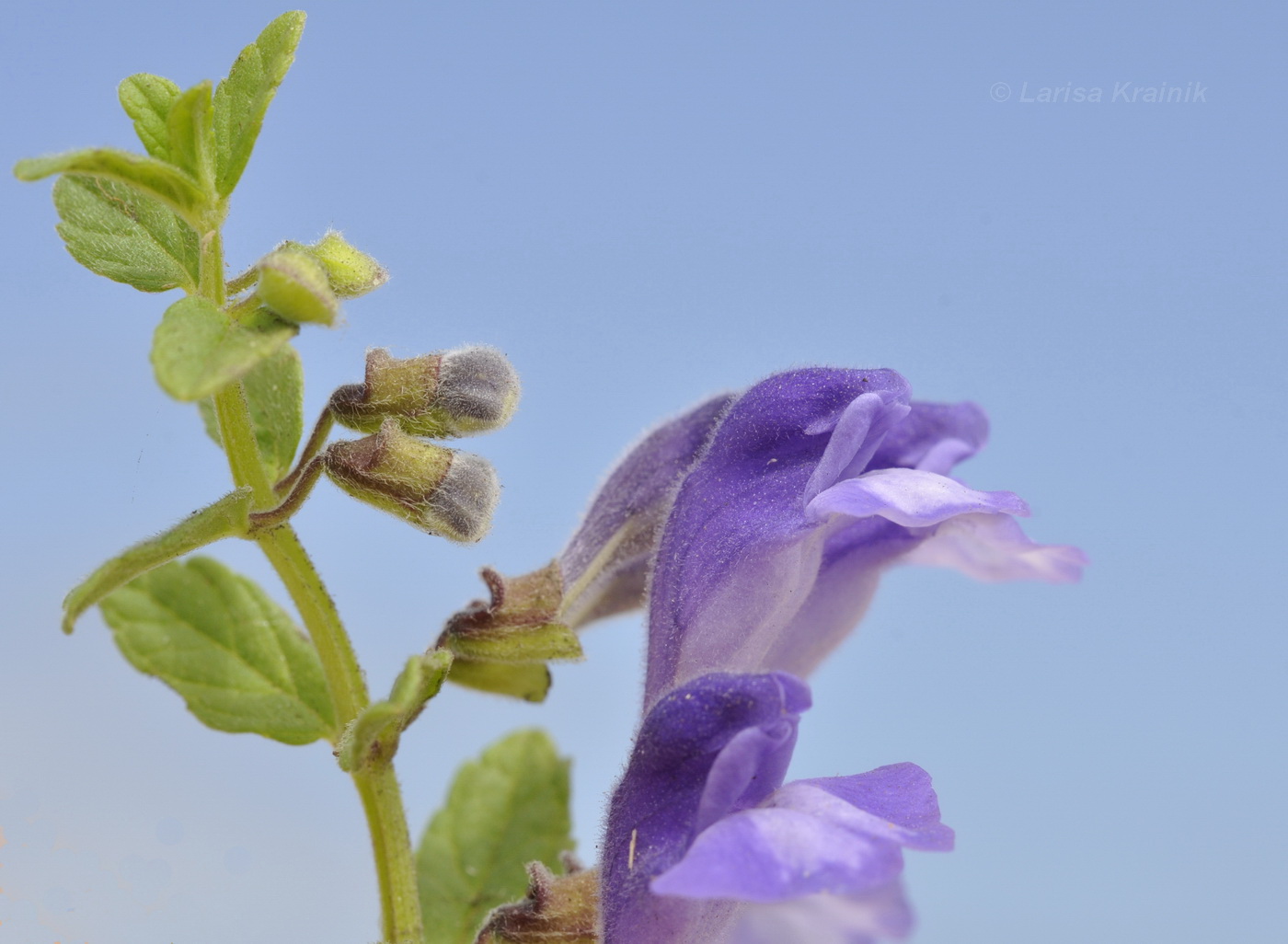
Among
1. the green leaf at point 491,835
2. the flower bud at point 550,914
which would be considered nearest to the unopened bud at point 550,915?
the flower bud at point 550,914

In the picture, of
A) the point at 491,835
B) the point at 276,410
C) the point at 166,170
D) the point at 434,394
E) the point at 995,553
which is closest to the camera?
the point at 166,170

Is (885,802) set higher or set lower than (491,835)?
higher

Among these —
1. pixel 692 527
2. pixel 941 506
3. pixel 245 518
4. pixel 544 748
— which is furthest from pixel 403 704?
pixel 544 748

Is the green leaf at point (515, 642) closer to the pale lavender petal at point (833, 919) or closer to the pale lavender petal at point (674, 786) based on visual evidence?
the pale lavender petal at point (674, 786)

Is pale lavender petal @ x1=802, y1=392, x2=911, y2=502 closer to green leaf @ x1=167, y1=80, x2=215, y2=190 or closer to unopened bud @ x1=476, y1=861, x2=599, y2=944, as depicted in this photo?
unopened bud @ x1=476, y1=861, x2=599, y2=944

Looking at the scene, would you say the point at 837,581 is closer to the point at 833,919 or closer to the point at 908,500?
the point at 908,500

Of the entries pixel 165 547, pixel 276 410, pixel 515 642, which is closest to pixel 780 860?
pixel 515 642

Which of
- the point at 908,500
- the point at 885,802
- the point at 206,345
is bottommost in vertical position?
the point at 885,802

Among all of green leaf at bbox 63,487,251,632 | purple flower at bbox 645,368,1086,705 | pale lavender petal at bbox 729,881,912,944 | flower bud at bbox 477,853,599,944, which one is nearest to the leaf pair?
green leaf at bbox 63,487,251,632
